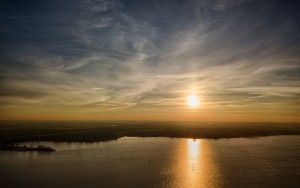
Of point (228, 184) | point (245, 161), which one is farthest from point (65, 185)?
point (245, 161)

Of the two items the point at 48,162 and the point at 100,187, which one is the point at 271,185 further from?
the point at 48,162

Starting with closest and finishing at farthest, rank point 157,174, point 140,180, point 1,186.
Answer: point 1,186 → point 140,180 → point 157,174

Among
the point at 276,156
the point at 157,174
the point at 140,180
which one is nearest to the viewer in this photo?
the point at 140,180

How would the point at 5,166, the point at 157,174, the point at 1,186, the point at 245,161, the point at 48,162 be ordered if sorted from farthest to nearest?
the point at 245,161
the point at 48,162
the point at 5,166
the point at 157,174
the point at 1,186

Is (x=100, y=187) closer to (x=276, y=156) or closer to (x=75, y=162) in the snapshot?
(x=75, y=162)

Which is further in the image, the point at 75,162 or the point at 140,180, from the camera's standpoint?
the point at 75,162

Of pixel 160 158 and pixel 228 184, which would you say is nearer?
pixel 228 184

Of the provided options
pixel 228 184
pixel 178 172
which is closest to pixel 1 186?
pixel 178 172
